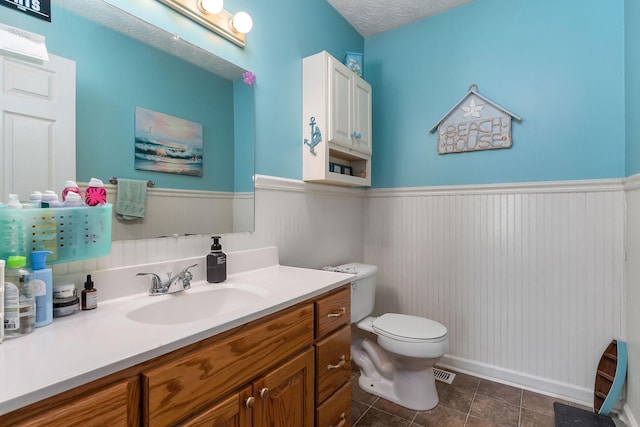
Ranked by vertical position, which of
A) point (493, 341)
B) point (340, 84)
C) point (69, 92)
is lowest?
point (493, 341)

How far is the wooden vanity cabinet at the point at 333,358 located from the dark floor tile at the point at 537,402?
1.14 meters

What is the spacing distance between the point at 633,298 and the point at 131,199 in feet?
7.51

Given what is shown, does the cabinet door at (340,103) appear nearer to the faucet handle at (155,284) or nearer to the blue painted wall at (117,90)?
the blue painted wall at (117,90)

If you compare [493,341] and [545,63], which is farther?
[493,341]

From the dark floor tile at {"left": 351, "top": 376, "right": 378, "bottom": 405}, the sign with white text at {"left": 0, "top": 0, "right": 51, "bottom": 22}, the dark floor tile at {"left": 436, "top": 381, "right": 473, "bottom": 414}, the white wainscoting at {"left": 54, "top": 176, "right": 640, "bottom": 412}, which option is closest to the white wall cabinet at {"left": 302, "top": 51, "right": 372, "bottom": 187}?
the white wainscoting at {"left": 54, "top": 176, "right": 640, "bottom": 412}

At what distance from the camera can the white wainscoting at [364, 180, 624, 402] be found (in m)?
1.79

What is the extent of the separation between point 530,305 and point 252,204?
1810mm

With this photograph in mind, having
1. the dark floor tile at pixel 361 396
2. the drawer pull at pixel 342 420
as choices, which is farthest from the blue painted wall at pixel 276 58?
the dark floor tile at pixel 361 396

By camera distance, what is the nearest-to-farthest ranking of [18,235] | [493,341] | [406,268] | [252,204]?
1. [18,235]
2. [252,204]
3. [493,341]
4. [406,268]

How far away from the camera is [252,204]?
1.56 m

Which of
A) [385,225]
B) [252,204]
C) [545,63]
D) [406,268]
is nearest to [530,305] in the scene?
[406,268]

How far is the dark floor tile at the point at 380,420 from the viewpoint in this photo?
1637mm

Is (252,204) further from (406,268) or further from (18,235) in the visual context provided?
(406,268)

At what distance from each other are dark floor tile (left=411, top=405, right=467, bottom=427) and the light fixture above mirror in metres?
2.12
